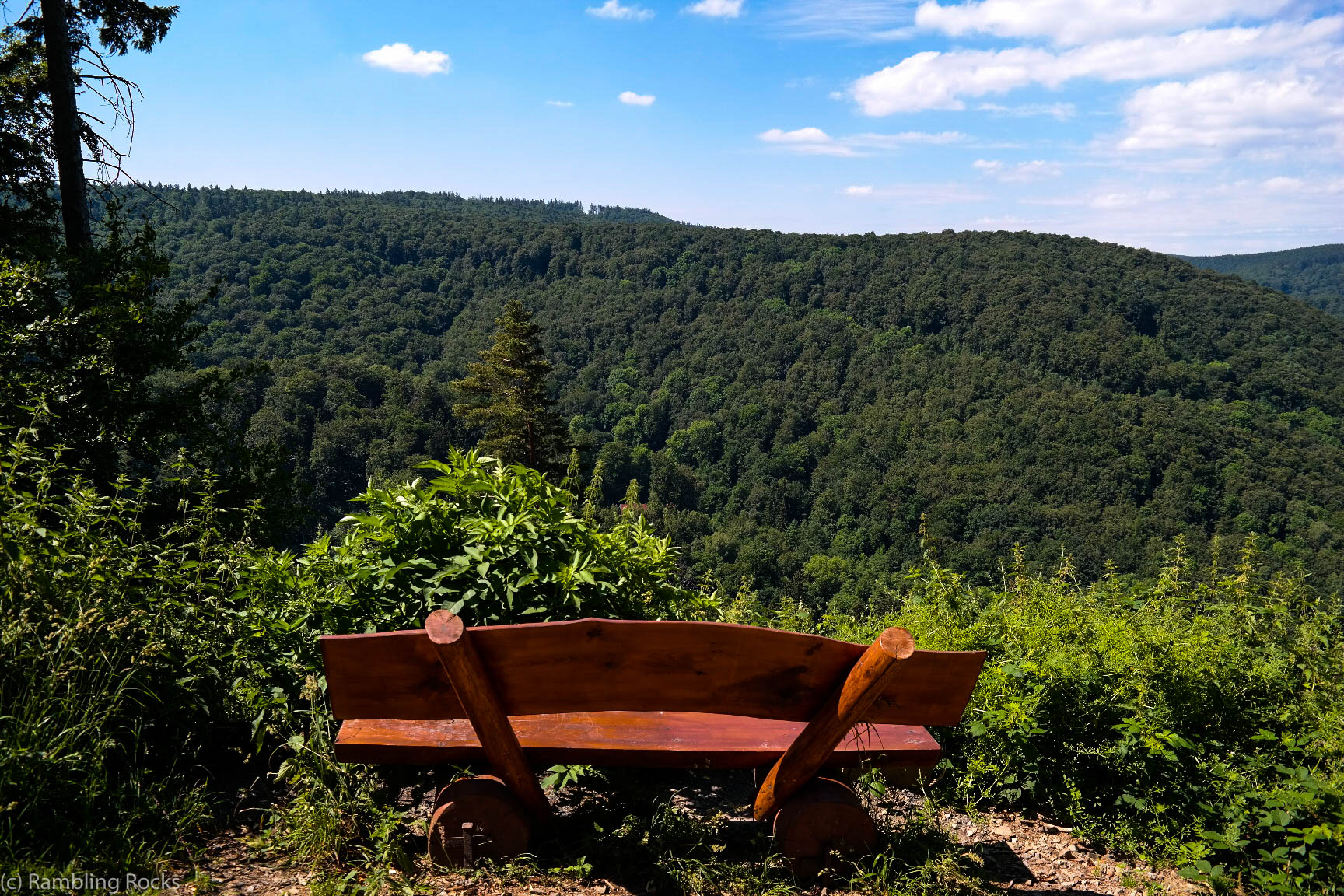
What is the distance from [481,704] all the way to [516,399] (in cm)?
1905

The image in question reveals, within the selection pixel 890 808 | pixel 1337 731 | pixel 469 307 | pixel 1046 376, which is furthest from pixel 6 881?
pixel 469 307

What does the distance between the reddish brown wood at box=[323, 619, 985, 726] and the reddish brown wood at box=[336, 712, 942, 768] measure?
0.12m

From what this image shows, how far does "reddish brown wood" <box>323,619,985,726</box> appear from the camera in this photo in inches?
77.2

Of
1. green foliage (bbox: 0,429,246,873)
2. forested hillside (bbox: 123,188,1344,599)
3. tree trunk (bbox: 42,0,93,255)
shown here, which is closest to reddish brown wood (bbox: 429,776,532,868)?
green foliage (bbox: 0,429,246,873)

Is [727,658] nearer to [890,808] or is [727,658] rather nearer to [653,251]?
[890,808]

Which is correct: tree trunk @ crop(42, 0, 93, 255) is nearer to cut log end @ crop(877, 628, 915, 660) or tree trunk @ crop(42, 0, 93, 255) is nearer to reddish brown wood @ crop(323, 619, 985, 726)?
reddish brown wood @ crop(323, 619, 985, 726)

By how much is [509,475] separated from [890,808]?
5.84 ft

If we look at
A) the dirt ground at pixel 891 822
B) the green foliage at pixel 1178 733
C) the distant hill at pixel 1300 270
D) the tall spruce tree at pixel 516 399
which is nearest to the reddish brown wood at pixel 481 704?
the dirt ground at pixel 891 822

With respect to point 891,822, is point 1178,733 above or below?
above

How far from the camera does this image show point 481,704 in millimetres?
1936

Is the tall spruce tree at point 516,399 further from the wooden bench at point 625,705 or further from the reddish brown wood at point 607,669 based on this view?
the reddish brown wood at point 607,669

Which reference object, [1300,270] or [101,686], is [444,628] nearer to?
[101,686]

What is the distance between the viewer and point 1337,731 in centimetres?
270

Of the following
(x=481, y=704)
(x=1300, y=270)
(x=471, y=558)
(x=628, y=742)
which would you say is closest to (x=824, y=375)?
(x=471, y=558)
